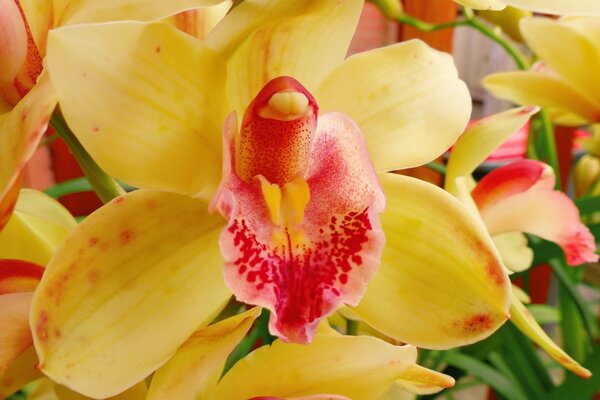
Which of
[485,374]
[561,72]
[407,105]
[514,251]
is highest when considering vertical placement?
[407,105]

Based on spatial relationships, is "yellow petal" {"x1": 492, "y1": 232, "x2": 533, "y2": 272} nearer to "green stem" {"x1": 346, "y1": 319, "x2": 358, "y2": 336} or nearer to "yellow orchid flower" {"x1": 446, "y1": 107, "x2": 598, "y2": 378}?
"yellow orchid flower" {"x1": 446, "y1": 107, "x2": 598, "y2": 378}

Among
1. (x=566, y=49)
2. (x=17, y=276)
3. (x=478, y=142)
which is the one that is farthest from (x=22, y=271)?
(x=566, y=49)

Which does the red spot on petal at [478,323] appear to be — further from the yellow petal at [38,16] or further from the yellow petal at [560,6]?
the yellow petal at [38,16]

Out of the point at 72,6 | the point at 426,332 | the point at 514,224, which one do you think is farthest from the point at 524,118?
the point at 72,6

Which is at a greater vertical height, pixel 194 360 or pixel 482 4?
pixel 482 4

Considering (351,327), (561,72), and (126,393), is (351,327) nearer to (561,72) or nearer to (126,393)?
(126,393)

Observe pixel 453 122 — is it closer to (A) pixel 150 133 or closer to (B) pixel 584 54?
(A) pixel 150 133

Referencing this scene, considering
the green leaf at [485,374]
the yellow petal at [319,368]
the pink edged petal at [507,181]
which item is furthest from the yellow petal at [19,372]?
the green leaf at [485,374]
